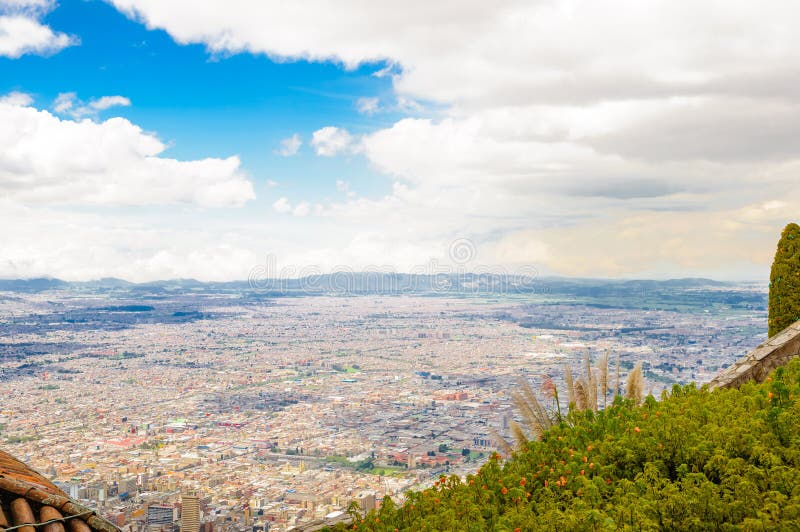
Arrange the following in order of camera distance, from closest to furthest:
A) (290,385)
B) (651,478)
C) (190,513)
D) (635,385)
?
(651,478)
(190,513)
(635,385)
(290,385)

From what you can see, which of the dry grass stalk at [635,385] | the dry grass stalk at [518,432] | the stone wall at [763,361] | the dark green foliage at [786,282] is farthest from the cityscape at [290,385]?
the dark green foliage at [786,282]

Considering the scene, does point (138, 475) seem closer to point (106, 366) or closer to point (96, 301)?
point (106, 366)

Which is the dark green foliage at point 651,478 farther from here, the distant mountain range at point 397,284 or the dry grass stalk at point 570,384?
the distant mountain range at point 397,284

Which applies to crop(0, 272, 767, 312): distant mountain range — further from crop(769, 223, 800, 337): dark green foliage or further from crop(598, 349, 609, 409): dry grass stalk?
crop(598, 349, 609, 409): dry grass stalk

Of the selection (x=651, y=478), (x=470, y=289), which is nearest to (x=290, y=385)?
(x=651, y=478)

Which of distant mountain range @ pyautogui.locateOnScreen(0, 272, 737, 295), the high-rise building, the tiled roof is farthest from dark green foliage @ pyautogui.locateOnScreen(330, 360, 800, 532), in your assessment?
distant mountain range @ pyautogui.locateOnScreen(0, 272, 737, 295)

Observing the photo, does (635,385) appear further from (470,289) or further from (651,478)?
(470,289)
